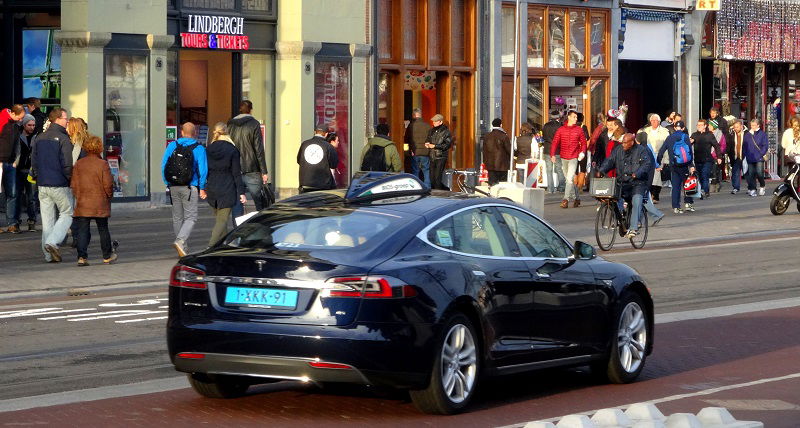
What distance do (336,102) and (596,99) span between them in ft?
33.3

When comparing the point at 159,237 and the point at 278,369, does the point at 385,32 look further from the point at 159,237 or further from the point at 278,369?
the point at 278,369

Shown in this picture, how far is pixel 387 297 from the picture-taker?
351 inches

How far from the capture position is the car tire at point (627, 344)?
10.9 m

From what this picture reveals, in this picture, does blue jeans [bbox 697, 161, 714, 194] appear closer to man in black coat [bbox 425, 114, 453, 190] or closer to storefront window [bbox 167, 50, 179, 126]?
man in black coat [bbox 425, 114, 453, 190]

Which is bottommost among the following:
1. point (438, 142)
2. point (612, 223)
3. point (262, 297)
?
point (612, 223)

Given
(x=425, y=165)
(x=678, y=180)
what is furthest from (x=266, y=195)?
(x=678, y=180)

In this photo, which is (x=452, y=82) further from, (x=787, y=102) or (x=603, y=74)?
(x=787, y=102)

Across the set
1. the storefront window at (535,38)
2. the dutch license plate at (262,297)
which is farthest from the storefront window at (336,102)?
the dutch license plate at (262,297)

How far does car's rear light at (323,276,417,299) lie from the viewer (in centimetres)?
886

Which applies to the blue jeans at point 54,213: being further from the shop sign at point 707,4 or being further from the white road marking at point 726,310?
the shop sign at point 707,4

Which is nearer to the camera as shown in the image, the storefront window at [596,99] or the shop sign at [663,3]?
the storefront window at [596,99]

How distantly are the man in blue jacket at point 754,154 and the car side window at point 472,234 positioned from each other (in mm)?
26540

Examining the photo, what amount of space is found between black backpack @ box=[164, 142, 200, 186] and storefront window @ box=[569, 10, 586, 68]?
21.2 meters

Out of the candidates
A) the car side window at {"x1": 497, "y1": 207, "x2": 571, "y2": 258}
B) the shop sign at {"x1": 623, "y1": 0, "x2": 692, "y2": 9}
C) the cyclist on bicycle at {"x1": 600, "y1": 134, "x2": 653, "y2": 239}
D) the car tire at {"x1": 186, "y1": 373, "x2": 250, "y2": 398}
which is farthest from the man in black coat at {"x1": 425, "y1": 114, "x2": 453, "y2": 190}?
the car tire at {"x1": 186, "y1": 373, "x2": 250, "y2": 398}
